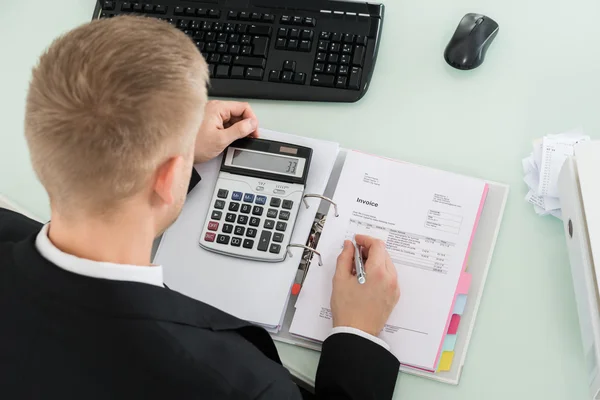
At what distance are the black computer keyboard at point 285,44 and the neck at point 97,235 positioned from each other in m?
0.39

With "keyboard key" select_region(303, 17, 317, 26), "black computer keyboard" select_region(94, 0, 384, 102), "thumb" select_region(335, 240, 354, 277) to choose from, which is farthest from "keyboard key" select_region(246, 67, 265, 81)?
"thumb" select_region(335, 240, 354, 277)

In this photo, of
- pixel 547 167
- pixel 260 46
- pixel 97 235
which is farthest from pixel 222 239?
pixel 547 167

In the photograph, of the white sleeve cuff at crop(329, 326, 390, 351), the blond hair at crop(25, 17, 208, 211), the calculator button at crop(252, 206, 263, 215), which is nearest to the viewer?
the blond hair at crop(25, 17, 208, 211)

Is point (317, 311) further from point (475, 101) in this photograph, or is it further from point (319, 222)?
point (475, 101)

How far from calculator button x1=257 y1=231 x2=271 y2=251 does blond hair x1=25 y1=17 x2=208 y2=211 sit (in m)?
0.24

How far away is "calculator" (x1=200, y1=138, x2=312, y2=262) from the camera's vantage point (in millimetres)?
825

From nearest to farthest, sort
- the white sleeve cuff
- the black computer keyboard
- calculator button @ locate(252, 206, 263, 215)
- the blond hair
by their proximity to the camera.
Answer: the blond hair < the white sleeve cuff < calculator button @ locate(252, 206, 263, 215) < the black computer keyboard

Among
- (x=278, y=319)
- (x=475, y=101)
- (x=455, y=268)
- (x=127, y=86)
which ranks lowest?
(x=278, y=319)

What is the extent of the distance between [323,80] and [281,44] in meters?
0.10

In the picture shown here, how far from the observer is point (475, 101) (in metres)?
0.92

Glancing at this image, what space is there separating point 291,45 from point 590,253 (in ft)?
1.74

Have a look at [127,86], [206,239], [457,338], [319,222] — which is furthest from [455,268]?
[127,86]

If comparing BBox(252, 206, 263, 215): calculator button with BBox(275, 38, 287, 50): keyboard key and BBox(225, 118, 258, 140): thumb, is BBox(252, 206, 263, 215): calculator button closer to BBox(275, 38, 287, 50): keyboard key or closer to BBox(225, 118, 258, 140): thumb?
BBox(225, 118, 258, 140): thumb

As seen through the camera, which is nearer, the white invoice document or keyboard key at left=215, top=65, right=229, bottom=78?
the white invoice document
